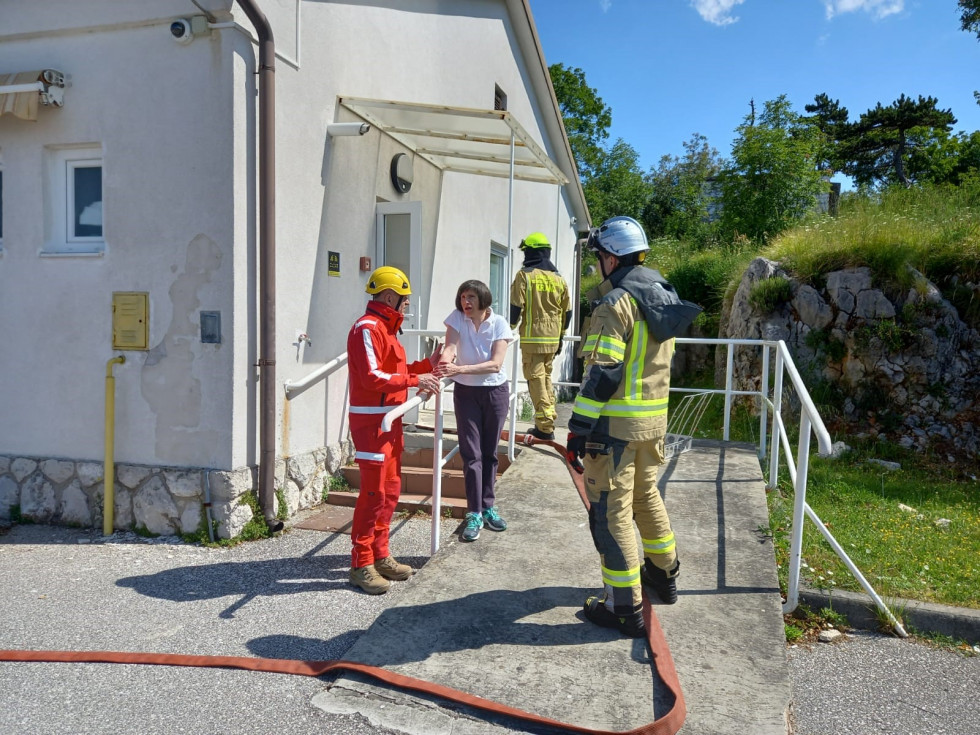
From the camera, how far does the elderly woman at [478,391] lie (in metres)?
4.48

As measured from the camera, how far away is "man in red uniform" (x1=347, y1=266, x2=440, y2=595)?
154 inches

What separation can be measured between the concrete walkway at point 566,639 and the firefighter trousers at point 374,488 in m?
0.43

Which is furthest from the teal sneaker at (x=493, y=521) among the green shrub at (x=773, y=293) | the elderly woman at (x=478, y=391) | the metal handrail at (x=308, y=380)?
the green shrub at (x=773, y=293)

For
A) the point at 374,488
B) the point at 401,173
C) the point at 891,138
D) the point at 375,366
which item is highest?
the point at 891,138

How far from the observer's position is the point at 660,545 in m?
Answer: 3.45

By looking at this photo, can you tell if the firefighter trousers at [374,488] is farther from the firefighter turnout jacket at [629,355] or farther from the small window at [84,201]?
the small window at [84,201]

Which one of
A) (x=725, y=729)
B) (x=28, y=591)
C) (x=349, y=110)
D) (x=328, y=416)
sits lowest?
(x=28, y=591)

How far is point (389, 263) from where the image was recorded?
6980 millimetres

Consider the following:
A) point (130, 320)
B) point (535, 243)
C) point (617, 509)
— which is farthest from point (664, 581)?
point (130, 320)

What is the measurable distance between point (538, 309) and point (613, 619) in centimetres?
308

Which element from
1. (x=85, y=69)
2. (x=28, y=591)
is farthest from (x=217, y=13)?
(x=28, y=591)

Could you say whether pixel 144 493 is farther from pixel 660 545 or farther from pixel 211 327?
pixel 660 545

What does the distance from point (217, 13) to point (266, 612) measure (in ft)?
13.6

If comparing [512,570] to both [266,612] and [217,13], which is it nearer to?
[266,612]
